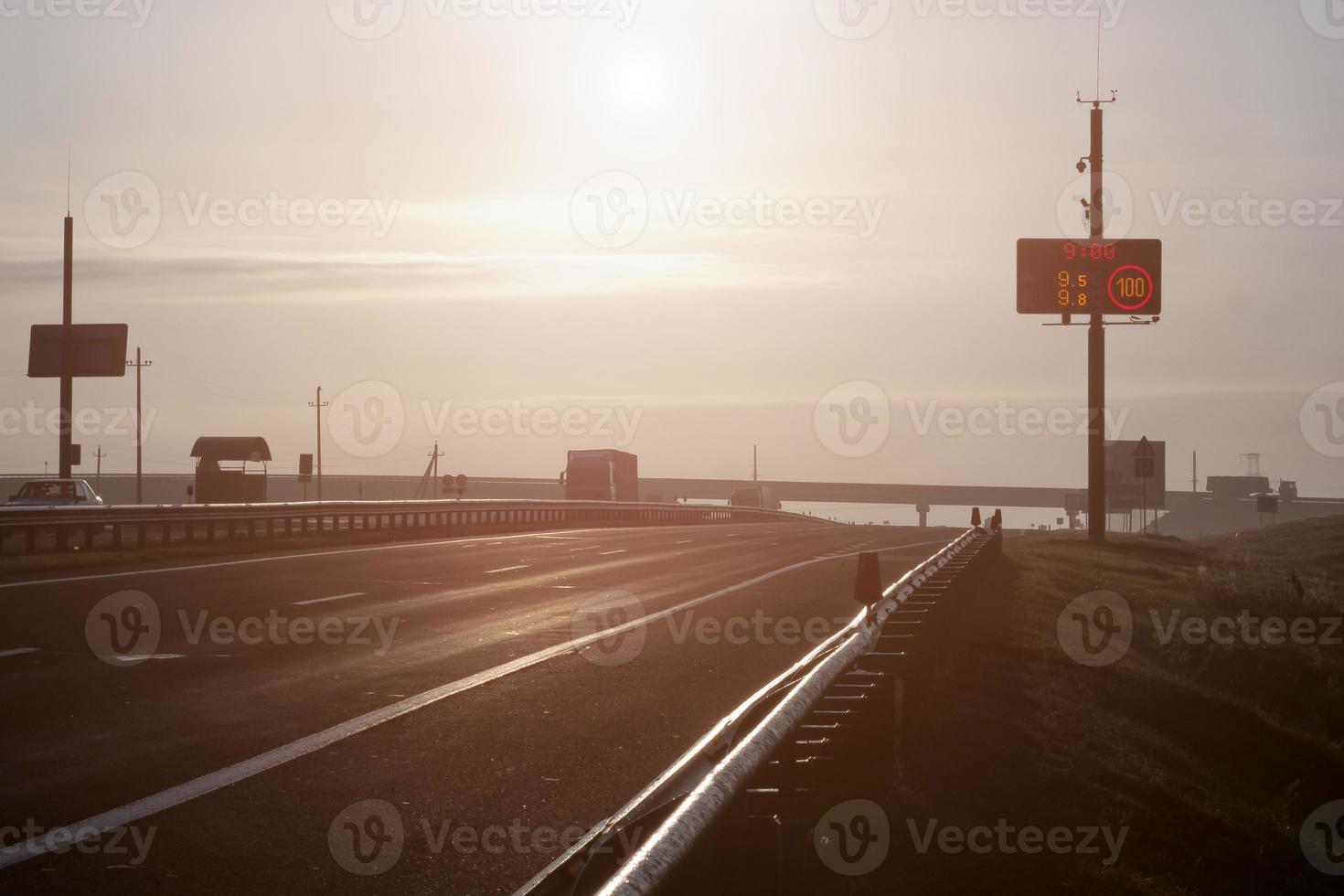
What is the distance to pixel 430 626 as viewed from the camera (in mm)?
15922

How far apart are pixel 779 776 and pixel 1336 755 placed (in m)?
11.8

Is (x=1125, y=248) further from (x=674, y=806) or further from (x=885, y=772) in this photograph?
(x=674, y=806)

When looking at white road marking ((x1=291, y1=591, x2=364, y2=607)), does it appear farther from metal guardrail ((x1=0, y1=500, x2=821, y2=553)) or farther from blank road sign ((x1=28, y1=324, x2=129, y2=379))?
blank road sign ((x1=28, y1=324, x2=129, y2=379))

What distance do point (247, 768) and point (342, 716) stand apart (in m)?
1.89

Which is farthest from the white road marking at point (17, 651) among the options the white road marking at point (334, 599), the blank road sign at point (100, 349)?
the blank road sign at point (100, 349)

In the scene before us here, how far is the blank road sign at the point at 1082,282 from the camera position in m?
39.9

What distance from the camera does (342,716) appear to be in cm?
1006

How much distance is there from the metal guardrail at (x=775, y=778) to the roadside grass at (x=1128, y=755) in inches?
22.9

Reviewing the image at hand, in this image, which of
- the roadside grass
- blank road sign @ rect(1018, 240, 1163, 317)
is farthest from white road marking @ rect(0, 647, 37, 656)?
blank road sign @ rect(1018, 240, 1163, 317)

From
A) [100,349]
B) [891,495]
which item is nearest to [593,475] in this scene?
[100,349]

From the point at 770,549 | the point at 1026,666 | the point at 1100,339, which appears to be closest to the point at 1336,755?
the point at 1026,666

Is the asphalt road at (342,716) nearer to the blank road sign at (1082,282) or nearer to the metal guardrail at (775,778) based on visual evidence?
the metal guardrail at (775,778)

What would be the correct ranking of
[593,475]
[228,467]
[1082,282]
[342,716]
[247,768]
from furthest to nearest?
[593,475] < [228,467] < [1082,282] < [342,716] < [247,768]

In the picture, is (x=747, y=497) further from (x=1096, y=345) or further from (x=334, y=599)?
(x=334, y=599)
